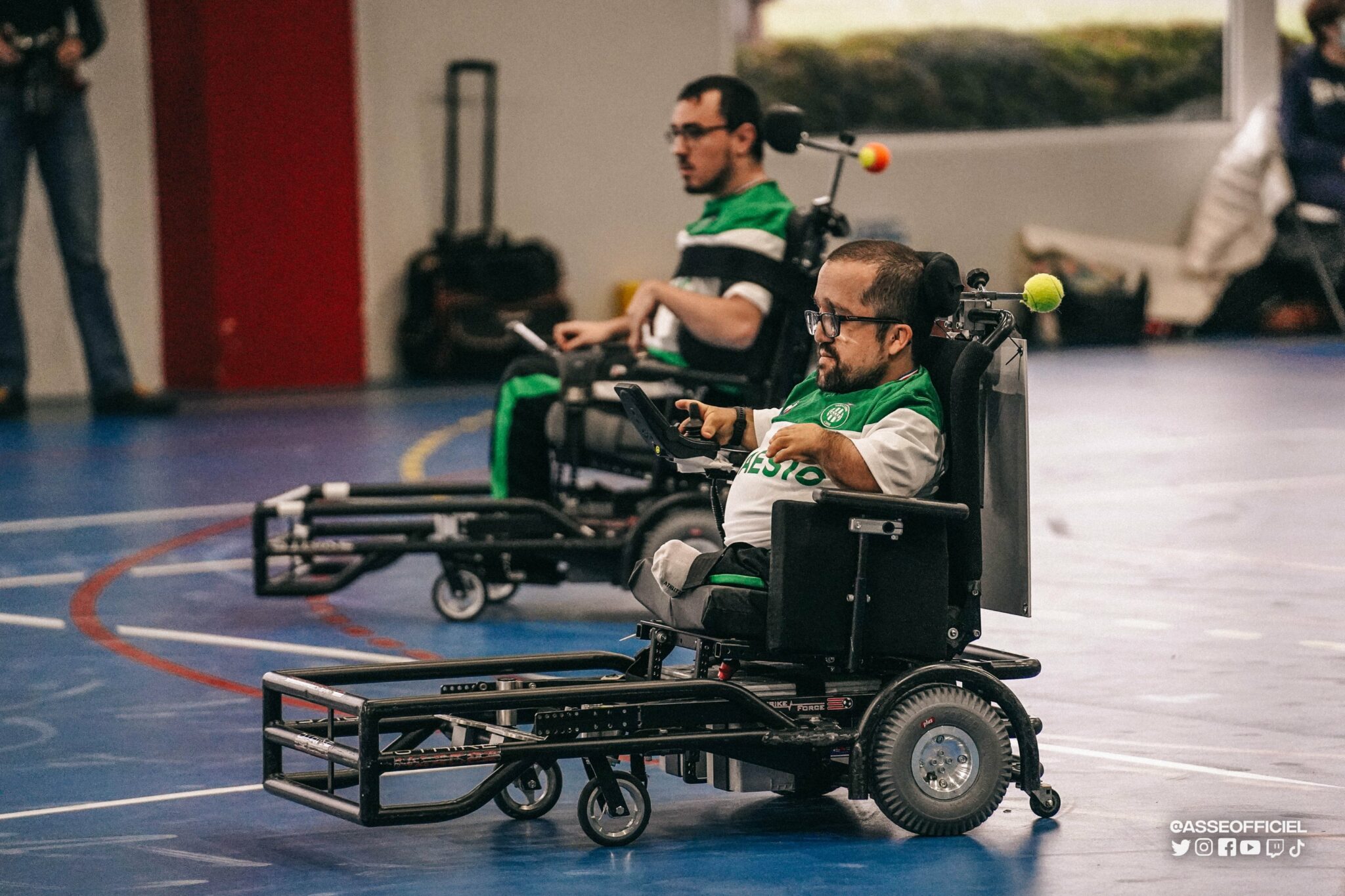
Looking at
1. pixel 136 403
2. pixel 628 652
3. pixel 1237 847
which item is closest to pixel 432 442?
pixel 136 403

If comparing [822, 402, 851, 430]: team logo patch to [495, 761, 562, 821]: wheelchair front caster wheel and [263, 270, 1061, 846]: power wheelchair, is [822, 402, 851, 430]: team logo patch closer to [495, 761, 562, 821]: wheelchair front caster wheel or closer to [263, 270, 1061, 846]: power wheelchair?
[263, 270, 1061, 846]: power wheelchair

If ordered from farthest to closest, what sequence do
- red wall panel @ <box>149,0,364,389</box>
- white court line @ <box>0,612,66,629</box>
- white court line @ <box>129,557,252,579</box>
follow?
red wall panel @ <box>149,0,364,389</box>, white court line @ <box>129,557,252,579</box>, white court line @ <box>0,612,66,629</box>

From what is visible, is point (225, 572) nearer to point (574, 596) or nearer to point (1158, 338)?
point (574, 596)

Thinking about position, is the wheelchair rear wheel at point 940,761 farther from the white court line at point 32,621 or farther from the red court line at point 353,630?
the white court line at point 32,621

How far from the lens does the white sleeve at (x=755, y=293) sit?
19.9 ft

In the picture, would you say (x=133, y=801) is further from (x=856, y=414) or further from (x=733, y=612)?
(x=856, y=414)

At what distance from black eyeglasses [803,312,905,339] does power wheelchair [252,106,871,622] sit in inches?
78.2

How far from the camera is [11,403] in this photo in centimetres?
1204

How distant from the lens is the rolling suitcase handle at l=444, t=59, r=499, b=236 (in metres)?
14.7

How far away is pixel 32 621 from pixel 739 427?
2.92m

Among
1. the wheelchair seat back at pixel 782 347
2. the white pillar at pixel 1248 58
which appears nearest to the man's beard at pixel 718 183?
the wheelchair seat back at pixel 782 347

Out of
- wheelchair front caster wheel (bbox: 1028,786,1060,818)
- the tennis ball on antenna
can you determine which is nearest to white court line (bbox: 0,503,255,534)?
the tennis ball on antenna

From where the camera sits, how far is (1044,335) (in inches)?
666

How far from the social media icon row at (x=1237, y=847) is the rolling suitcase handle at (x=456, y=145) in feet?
37.2
